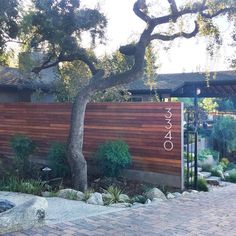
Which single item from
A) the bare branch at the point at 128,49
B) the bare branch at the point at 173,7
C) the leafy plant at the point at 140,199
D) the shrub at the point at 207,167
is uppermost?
the bare branch at the point at 173,7

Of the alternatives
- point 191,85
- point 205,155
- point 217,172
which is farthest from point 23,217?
point 191,85

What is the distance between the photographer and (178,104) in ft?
29.8

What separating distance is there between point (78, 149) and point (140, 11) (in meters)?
3.80

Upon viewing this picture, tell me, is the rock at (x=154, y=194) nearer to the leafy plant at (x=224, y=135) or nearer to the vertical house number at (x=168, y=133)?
the vertical house number at (x=168, y=133)

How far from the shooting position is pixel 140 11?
920 cm

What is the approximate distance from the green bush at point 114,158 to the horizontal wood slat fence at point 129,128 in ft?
1.76

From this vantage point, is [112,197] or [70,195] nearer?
[112,197]

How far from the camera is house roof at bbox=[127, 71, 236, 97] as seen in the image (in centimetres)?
1738

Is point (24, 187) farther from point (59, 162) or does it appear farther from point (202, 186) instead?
point (202, 186)

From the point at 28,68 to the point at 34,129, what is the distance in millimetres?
2117

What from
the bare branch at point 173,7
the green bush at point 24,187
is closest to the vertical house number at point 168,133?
the bare branch at point 173,7

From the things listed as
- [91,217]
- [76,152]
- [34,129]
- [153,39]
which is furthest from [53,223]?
[34,129]

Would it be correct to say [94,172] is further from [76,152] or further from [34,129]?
[34,129]

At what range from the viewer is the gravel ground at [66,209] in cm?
629
